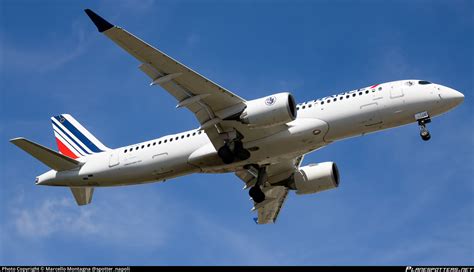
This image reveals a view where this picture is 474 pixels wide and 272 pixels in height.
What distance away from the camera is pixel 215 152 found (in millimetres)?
48281

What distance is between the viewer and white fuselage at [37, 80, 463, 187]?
46344 mm

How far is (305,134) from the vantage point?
153ft

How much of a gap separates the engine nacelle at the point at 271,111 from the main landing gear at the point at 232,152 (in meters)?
1.80

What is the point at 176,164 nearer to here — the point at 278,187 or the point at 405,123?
the point at 278,187

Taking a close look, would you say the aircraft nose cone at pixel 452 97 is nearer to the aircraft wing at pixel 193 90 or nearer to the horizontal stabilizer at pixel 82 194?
the aircraft wing at pixel 193 90

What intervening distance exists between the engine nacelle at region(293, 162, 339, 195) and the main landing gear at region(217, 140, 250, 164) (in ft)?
27.3

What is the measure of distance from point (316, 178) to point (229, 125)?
9.76m

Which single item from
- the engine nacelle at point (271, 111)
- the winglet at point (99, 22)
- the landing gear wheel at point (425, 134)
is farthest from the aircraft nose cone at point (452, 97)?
the winglet at point (99, 22)

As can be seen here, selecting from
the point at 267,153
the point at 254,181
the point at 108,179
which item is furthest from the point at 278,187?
the point at 108,179

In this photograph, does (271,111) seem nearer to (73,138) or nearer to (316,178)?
(316,178)

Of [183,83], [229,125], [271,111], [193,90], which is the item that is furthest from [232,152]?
[183,83]

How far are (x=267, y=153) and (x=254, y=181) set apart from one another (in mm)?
6717

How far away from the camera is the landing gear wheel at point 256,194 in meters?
52.8

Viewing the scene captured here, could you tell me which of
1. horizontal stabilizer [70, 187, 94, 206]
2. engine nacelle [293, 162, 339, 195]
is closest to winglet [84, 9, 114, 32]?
horizontal stabilizer [70, 187, 94, 206]
